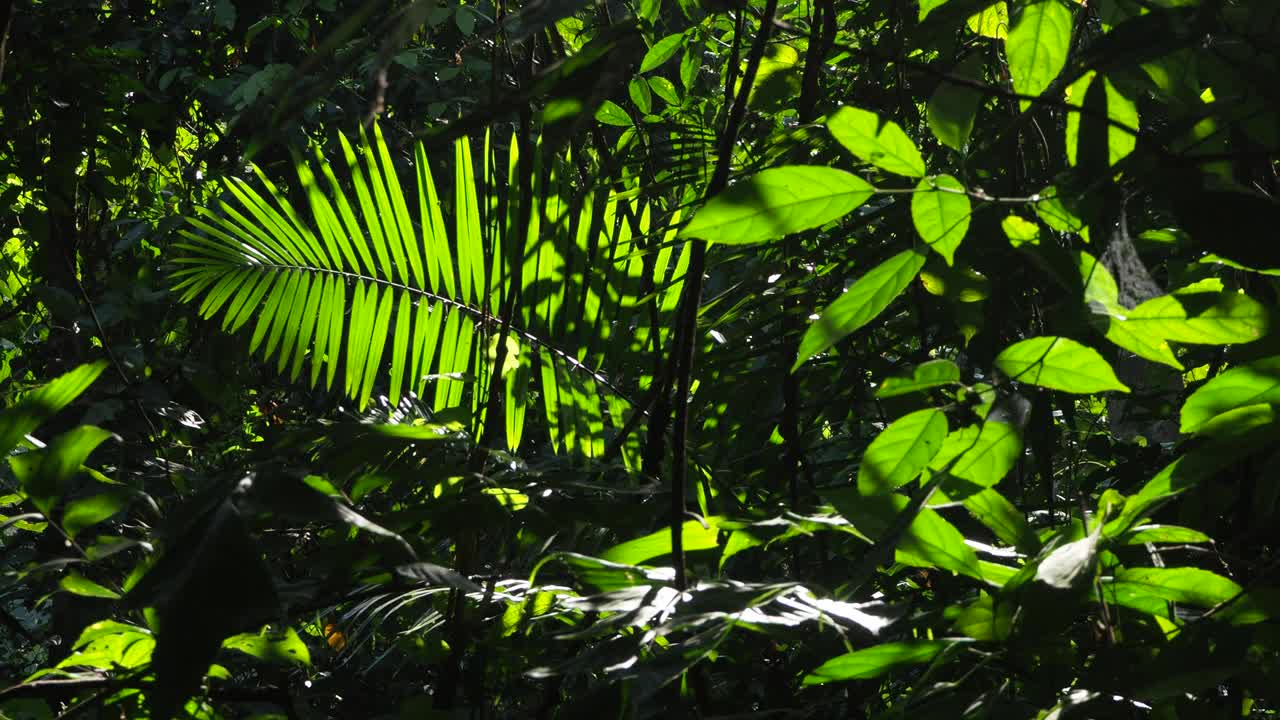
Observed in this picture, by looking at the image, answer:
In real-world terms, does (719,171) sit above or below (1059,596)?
above

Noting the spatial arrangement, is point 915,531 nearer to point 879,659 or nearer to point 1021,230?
point 879,659

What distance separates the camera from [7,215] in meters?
3.15

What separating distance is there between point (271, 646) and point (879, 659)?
48cm

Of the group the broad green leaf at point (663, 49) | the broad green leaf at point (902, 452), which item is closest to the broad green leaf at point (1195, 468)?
the broad green leaf at point (902, 452)

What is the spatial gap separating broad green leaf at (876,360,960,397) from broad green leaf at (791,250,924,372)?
46 millimetres

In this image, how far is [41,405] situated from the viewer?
24.4 inches

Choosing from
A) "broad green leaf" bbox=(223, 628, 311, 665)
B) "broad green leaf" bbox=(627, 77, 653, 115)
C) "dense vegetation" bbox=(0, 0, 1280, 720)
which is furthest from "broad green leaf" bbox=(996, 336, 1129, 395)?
"broad green leaf" bbox=(627, 77, 653, 115)

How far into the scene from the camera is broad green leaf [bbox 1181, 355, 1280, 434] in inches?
23.9

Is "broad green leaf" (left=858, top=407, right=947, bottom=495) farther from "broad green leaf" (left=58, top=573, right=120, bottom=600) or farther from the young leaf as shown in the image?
the young leaf

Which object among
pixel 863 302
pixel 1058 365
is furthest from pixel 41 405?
pixel 1058 365

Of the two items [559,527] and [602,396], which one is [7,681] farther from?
[602,396]

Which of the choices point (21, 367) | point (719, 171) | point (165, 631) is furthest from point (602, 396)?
point (21, 367)

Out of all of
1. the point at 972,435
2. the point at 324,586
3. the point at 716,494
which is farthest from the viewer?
the point at 716,494

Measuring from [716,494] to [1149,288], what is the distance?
2.45ft
